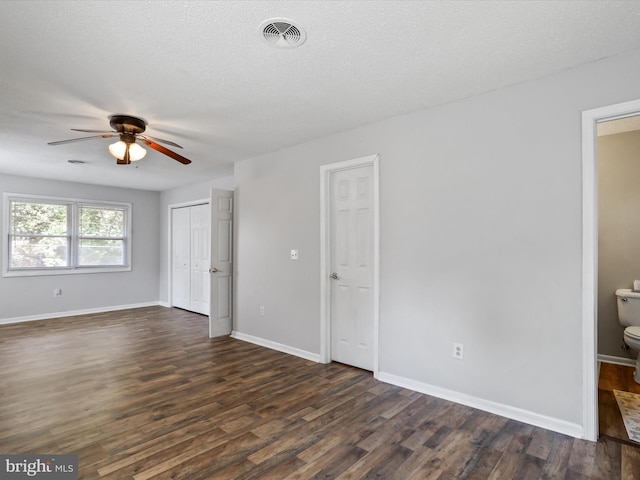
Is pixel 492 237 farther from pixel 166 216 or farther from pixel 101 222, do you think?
pixel 101 222

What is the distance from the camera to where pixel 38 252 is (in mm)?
6043

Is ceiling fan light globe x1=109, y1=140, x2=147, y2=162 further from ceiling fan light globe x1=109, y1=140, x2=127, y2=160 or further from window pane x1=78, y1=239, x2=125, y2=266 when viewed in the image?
window pane x1=78, y1=239, x2=125, y2=266

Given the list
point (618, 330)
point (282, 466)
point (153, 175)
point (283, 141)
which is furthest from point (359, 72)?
point (153, 175)

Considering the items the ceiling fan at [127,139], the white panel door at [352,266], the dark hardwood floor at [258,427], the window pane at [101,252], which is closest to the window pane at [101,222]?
the window pane at [101,252]

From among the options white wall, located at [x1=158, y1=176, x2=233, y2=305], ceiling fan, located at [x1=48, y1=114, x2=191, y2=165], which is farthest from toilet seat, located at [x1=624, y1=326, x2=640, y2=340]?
white wall, located at [x1=158, y1=176, x2=233, y2=305]

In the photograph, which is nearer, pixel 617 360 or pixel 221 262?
pixel 617 360

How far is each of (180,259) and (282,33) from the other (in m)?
5.93

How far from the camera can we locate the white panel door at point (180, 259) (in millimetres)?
6859

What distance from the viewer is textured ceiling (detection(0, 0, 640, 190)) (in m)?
1.80

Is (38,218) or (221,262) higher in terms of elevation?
(38,218)

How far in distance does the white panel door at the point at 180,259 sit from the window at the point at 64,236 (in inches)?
35.7

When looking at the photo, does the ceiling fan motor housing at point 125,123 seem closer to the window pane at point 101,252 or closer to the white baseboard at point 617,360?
the window pane at point 101,252

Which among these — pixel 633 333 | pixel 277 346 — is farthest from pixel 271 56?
pixel 633 333

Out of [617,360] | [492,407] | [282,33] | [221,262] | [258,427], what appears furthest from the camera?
[221,262]
